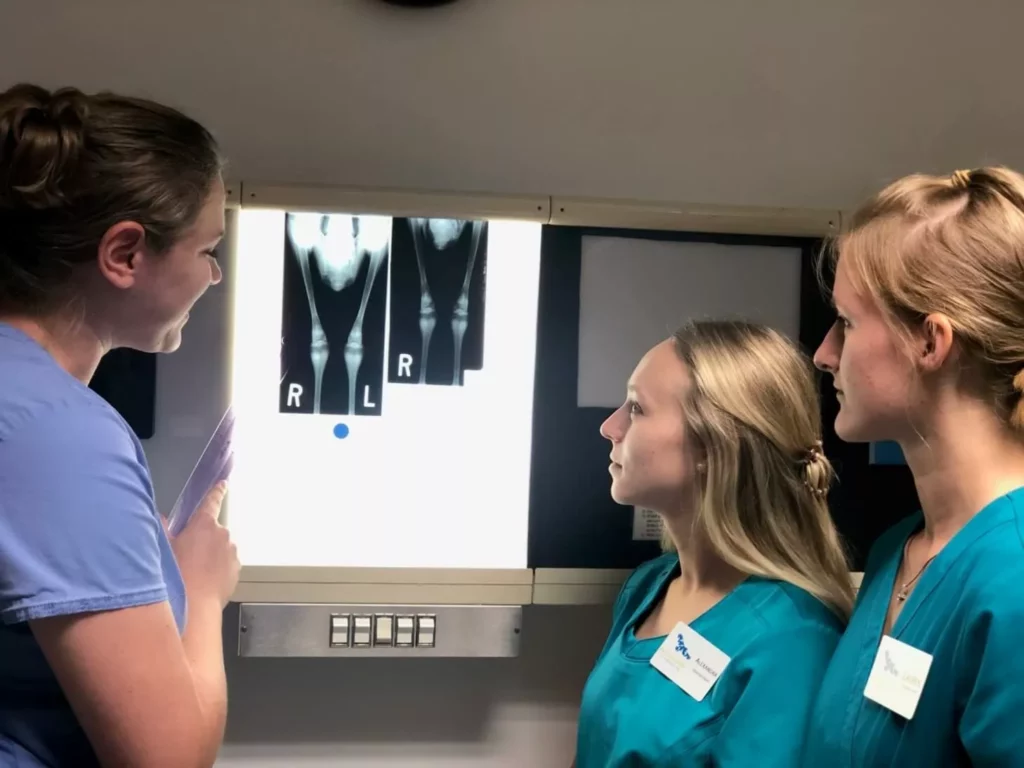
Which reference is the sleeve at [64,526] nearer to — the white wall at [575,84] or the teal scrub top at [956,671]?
the teal scrub top at [956,671]

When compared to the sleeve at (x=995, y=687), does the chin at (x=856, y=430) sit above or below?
above

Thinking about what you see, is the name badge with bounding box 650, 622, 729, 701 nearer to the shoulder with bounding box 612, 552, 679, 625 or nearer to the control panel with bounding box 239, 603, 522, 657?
the shoulder with bounding box 612, 552, 679, 625

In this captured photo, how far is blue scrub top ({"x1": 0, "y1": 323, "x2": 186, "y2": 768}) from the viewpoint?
806 mm

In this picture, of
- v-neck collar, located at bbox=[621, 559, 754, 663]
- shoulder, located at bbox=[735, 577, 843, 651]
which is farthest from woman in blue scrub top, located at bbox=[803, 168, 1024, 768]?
v-neck collar, located at bbox=[621, 559, 754, 663]

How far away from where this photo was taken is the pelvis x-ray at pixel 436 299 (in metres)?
1.70

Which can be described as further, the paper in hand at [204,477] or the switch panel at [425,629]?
the switch panel at [425,629]

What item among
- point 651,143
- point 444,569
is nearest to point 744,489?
point 444,569

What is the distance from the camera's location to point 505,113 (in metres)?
1.78

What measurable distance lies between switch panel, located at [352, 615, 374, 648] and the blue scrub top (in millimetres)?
788

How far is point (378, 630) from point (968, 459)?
106 cm

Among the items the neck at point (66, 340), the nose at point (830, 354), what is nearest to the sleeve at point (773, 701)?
the nose at point (830, 354)

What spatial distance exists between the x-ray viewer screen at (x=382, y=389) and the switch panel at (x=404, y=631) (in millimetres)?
100

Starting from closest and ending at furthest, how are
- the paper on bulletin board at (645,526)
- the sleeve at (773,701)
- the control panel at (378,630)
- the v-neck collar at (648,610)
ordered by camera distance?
1. the sleeve at (773,701)
2. the v-neck collar at (648,610)
3. the control panel at (378,630)
4. the paper on bulletin board at (645,526)

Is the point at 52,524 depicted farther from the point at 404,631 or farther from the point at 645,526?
the point at 645,526
